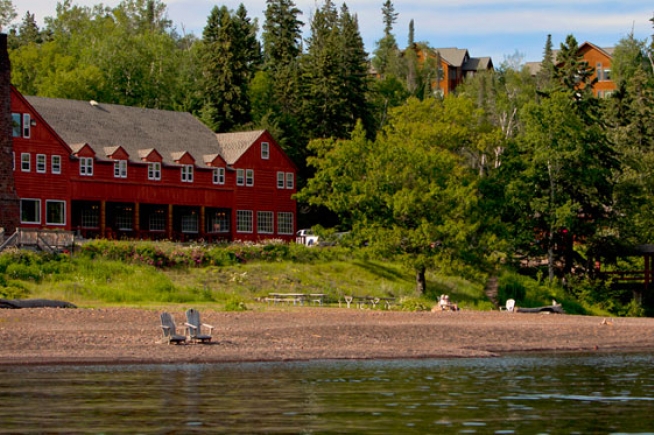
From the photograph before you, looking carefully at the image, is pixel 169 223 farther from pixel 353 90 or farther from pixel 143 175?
pixel 353 90

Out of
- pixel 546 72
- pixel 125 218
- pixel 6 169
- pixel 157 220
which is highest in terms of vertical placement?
pixel 546 72

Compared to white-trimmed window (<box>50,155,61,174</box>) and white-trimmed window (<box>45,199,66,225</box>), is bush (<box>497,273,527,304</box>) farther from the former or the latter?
white-trimmed window (<box>50,155,61,174</box>)

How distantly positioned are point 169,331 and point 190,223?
4535cm

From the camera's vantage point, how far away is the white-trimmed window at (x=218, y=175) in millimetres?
76500

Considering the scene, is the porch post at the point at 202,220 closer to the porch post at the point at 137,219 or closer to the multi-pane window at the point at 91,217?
the porch post at the point at 137,219

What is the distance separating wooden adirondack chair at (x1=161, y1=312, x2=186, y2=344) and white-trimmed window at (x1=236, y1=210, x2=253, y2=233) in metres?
44.7

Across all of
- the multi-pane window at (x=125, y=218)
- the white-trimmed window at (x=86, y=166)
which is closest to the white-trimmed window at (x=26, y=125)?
the white-trimmed window at (x=86, y=166)

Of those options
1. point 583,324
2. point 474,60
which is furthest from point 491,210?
point 474,60

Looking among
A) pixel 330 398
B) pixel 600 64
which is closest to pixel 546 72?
pixel 600 64

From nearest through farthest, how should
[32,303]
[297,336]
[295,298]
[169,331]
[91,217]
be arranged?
1. [169,331]
2. [297,336]
3. [32,303]
4. [295,298]
5. [91,217]

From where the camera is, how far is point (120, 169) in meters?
71.2

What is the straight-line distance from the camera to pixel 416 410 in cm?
2042

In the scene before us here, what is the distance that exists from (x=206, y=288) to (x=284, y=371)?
965 inches

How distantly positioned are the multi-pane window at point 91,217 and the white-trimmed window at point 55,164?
378 centimetres
